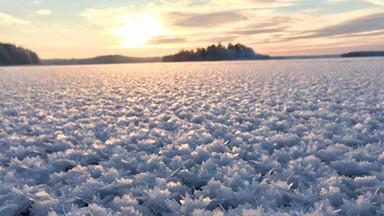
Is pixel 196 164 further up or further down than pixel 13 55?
further down

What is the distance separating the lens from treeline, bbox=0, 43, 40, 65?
247ft

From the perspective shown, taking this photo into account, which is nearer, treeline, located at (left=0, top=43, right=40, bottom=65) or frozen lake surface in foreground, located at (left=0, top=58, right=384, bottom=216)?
frozen lake surface in foreground, located at (left=0, top=58, right=384, bottom=216)

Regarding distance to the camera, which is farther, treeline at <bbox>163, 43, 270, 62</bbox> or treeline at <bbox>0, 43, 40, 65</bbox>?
treeline at <bbox>163, 43, 270, 62</bbox>

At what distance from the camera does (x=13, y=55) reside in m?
78.9

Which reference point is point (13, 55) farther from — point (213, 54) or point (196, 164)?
point (196, 164)

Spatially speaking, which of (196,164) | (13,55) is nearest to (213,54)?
(13,55)

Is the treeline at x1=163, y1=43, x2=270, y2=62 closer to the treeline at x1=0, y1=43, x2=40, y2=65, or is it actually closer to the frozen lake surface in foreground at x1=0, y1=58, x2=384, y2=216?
the treeline at x1=0, y1=43, x2=40, y2=65

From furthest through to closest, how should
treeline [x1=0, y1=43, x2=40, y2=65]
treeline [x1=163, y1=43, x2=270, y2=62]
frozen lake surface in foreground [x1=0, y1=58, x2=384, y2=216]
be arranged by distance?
treeline [x1=163, y1=43, x2=270, y2=62]
treeline [x1=0, y1=43, x2=40, y2=65]
frozen lake surface in foreground [x1=0, y1=58, x2=384, y2=216]

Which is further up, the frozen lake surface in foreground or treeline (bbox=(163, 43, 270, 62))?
treeline (bbox=(163, 43, 270, 62))

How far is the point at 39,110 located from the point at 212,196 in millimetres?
5155

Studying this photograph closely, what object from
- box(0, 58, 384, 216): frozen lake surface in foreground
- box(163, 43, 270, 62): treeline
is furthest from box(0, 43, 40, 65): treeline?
box(0, 58, 384, 216): frozen lake surface in foreground

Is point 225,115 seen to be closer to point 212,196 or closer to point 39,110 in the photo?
point 212,196

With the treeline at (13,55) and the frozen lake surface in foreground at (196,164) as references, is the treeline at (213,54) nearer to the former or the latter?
the treeline at (13,55)

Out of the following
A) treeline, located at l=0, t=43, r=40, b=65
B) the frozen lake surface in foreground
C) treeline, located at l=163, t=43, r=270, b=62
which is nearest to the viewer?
the frozen lake surface in foreground
